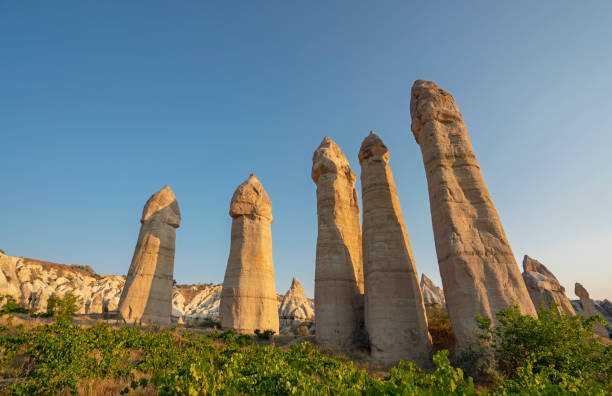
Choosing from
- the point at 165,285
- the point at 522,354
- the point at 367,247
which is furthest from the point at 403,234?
the point at 165,285

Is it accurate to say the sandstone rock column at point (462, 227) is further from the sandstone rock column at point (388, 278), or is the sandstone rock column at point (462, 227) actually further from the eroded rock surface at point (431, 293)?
the eroded rock surface at point (431, 293)

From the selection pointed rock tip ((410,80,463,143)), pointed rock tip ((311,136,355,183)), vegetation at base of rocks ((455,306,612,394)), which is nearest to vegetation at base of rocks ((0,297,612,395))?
vegetation at base of rocks ((455,306,612,394))

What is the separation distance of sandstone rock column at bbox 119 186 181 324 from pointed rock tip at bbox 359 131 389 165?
13102 mm

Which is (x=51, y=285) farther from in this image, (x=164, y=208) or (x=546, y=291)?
(x=546, y=291)

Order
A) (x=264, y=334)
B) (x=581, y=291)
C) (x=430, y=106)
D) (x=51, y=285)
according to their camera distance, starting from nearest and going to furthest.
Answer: (x=430, y=106)
(x=264, y=334)
(x=581, y=291)
(x=51, y=285)

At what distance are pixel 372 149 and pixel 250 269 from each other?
956cm

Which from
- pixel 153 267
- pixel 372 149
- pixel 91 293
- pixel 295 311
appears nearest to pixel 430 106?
pixel 372 149

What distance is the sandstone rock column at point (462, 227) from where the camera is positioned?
1119 centimetres

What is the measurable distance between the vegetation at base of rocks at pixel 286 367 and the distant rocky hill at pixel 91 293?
17.4 m

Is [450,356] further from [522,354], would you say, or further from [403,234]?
[403,234]

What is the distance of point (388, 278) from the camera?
13.9 m

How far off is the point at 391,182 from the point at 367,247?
12.7ft

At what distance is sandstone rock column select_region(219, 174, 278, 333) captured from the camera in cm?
1814

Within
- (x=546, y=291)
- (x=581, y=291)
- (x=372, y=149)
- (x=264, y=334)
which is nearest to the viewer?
(x=264, y=334)
